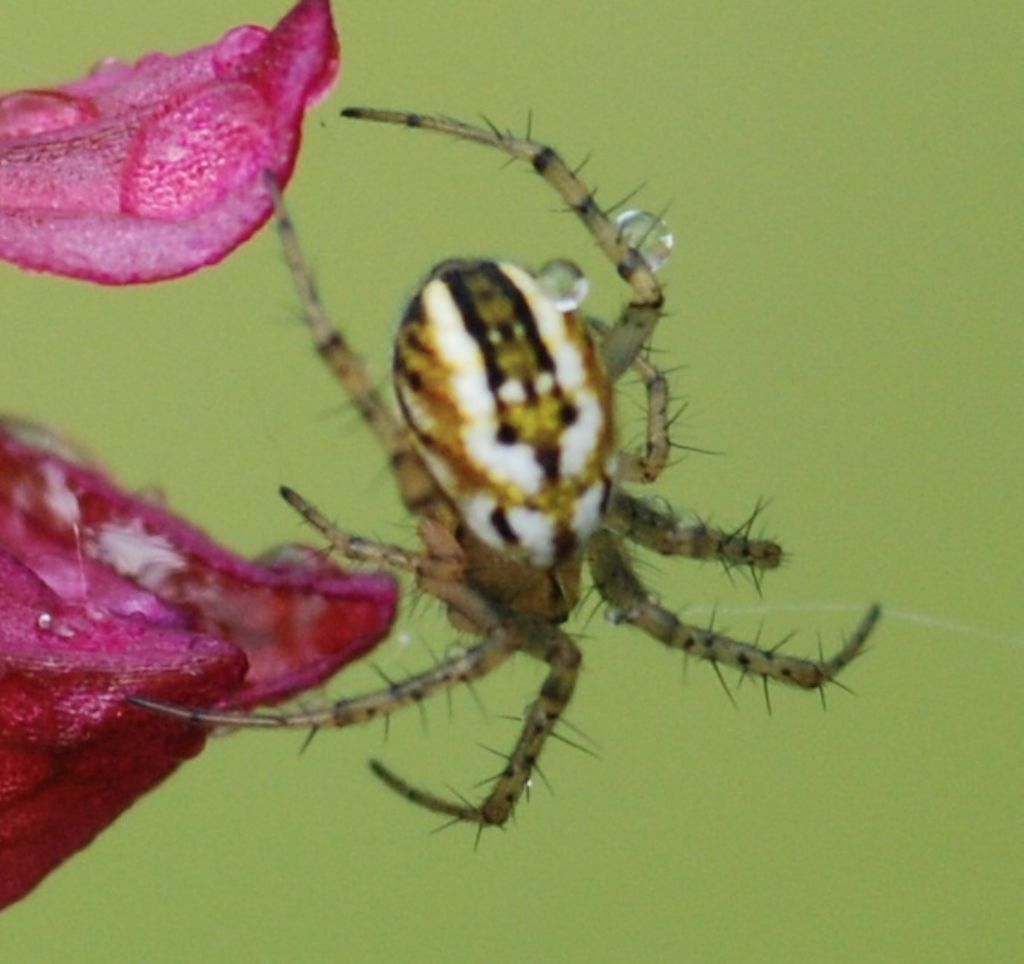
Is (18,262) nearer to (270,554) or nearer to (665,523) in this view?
(270,554)

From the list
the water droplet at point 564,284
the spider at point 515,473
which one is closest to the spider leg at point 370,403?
the spider at point 515,473

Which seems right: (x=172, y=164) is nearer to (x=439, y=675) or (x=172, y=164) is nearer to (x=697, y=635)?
(x=439, y=675)

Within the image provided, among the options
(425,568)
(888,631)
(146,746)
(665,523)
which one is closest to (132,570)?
(146,746)

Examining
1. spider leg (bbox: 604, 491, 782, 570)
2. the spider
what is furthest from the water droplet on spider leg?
spider leg (bbox: 604, 491, 782, 570)

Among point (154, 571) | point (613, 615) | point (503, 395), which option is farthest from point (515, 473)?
point (613, 615)

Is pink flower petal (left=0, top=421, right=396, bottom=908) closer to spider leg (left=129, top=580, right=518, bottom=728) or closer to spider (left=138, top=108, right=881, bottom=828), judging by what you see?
spider (left=138, top=108, right=881, bottom=828)
